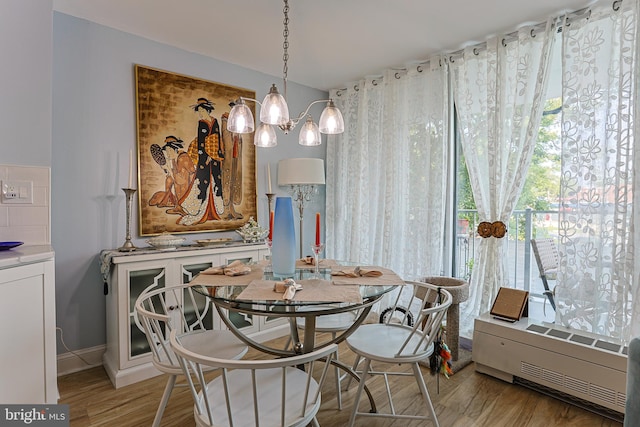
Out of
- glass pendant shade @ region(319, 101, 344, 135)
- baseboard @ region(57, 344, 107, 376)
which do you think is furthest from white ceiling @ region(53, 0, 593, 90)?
baseboard @ region(57, 344, 107, 376)

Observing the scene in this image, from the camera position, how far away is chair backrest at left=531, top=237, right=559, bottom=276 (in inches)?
107

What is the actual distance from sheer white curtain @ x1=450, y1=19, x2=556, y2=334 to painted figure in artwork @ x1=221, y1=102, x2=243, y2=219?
2036 mm

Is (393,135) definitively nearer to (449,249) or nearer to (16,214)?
(449,249)

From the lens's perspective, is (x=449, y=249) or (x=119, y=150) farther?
(x=449, y=249)

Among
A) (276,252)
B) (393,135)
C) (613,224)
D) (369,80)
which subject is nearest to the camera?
(276,252)

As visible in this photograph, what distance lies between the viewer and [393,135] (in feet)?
10.9

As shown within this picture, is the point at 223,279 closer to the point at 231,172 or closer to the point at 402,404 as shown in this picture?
the point at 402,404

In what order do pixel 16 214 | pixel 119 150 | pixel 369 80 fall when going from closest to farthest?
1. pixel 16 214
2. pixel 119 150
3. pixel 369 80

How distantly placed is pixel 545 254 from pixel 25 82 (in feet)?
12.5

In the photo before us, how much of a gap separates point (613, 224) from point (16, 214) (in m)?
3.63

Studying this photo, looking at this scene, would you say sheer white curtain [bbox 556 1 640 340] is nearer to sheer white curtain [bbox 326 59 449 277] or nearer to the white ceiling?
the white ceiling

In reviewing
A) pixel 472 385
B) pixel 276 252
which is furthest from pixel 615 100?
pixel 276 252

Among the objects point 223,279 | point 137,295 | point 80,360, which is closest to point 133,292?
point 137,295

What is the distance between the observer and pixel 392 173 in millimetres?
3318
